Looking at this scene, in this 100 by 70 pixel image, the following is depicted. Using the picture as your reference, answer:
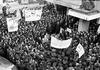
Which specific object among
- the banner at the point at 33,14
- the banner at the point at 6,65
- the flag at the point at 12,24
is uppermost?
the banner at the point at 33,14

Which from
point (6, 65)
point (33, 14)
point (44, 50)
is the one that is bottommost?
point (6, 65)

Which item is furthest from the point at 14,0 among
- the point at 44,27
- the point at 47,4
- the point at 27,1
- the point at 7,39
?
the point at 7,39

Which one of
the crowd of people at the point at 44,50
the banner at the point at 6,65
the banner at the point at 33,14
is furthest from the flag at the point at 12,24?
the banner at the point at 6,65

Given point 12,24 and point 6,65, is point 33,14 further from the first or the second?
point 6,65

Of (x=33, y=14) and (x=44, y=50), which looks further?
(x=33, y=14)

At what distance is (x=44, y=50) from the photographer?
4.39 meters

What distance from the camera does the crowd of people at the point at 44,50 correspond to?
389 cm

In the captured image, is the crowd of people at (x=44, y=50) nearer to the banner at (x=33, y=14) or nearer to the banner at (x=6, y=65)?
the banner at (x=6, y=65)

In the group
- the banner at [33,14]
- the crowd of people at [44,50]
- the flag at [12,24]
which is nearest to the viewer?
the crowd of people at [44,50]

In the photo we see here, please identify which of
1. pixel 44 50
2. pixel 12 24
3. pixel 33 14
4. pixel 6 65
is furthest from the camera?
pixel 33 14

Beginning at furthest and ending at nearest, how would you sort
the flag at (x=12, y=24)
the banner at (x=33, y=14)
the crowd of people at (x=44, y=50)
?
the banner at (x=33, y=14), the flag at (x=12, y=24), the crowd of people at (x=44, y=50)

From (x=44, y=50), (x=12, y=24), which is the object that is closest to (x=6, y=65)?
(x=44, y=50)

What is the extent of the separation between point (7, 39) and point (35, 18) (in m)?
1.07

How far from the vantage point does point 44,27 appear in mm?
5895
